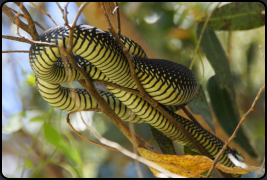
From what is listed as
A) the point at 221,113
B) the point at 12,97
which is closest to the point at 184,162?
the point at 221,113

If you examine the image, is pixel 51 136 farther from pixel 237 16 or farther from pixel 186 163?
pixel 237 16

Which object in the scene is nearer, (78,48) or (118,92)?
(78,48)

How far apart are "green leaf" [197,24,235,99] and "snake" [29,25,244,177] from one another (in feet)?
1.44

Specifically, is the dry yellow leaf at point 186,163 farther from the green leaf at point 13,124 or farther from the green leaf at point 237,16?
the green leaf at point 237,16

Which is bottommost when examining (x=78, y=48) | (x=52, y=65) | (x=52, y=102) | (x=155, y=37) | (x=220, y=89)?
(x=52, y=102)

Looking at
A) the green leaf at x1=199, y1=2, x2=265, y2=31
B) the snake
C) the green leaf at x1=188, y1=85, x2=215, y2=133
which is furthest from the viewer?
the green leaf at x1=199, y1=2, x2=265, y2=31

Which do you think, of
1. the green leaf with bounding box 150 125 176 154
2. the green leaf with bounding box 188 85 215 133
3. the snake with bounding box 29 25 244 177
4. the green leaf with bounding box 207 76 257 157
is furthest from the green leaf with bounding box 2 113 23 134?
the green leaf with bounding box 207 76 257 157

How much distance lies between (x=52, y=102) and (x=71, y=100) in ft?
0.28

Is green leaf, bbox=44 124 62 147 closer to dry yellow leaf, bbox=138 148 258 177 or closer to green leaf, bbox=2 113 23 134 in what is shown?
dry yellow leaf, bbox=138 148 258 177

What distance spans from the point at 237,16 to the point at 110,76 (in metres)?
1.28

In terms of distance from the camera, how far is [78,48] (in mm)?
863

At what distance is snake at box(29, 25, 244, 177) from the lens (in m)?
0.86

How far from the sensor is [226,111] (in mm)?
1704

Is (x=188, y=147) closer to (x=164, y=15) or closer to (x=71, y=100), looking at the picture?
(x=71, y=100)
